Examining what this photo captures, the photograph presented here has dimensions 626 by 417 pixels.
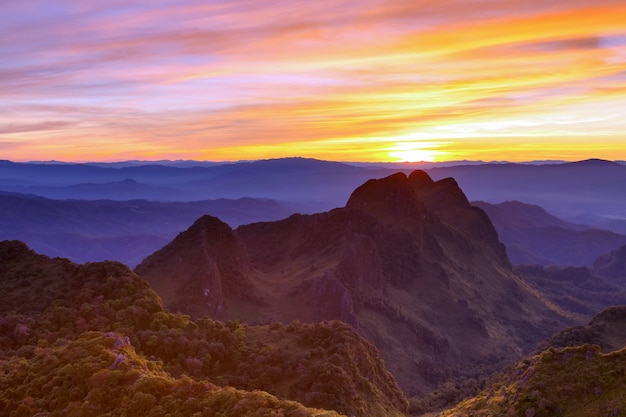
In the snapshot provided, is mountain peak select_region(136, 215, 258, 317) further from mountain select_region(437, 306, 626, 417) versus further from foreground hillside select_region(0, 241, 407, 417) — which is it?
mountain select_region(437, 306, 626, 417)

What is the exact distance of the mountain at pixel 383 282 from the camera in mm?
115938

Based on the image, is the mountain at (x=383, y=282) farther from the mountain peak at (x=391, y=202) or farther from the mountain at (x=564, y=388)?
the mountain at (x=564, y=388)

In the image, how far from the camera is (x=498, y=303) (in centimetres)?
16562

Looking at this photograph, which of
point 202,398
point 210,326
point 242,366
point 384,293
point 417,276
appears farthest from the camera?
point 417,276

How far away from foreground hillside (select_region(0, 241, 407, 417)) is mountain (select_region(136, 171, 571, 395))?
41729mm

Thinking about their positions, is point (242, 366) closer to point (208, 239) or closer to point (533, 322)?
point (208, 239)

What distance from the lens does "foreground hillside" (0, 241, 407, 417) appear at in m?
38.0

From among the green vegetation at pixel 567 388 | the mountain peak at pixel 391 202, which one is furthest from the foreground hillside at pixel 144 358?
the mountain peak at pixel 391 202

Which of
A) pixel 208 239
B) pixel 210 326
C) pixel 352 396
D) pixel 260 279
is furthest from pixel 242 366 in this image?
pixel 260 279

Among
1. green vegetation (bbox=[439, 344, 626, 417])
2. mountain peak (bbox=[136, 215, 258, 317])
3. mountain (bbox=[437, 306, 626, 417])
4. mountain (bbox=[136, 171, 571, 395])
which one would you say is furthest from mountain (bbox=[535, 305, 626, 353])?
mountain peak (bbox=[136, 215, 258, 317])

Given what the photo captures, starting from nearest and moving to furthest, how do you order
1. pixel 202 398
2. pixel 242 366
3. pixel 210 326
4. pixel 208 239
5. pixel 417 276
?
1. pixel 202 398
2. pixel 242 366
3. pixel 210 326
4. pixel 208 239
5. pixel 417 276

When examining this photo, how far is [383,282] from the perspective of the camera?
145875 mm

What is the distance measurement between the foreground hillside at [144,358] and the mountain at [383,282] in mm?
41729

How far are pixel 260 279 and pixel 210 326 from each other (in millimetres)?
69554
